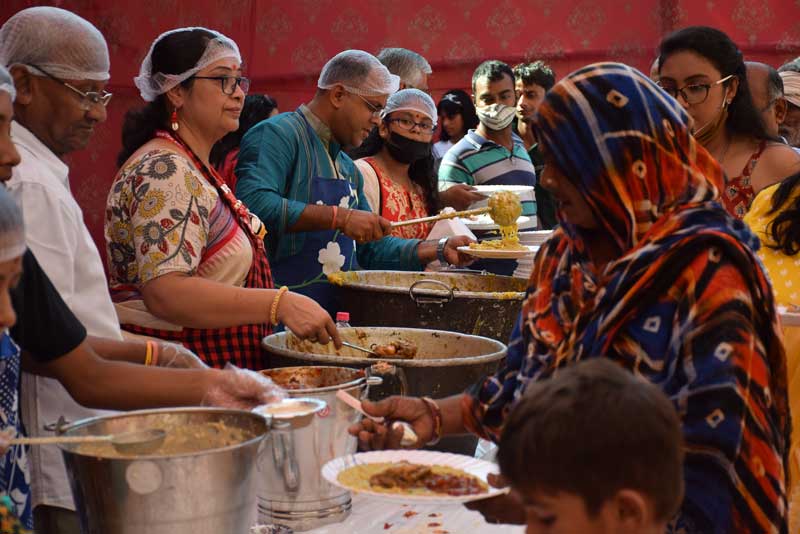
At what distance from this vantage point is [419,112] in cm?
432

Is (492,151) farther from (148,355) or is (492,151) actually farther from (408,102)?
(148,355)

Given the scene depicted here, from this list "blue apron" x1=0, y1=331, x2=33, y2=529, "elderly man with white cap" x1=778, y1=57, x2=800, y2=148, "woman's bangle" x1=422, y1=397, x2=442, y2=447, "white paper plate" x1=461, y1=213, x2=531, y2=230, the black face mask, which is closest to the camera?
"blue apron" x1=0, y1=331, x2=33, y2=529

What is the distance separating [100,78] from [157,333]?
70cm

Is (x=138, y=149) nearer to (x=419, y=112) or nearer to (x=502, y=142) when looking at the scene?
(x=419, y=112)

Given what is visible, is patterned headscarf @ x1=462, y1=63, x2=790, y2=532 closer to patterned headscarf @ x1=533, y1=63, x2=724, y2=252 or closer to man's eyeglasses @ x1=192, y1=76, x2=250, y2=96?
patterned headscarf @ x1=533, y1=63, x2=724, y2=252

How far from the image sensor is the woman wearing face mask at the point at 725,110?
2.97 m

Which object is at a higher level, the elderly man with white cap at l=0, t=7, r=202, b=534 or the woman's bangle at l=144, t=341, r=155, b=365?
the elderly man with white cap at l=0, t=7, r=202, b=534

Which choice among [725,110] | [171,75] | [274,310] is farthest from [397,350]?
[725,110]

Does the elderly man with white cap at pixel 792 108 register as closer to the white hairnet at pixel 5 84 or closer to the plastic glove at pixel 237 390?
the plastic glove at pixel 237 390

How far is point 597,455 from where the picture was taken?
3.61ft

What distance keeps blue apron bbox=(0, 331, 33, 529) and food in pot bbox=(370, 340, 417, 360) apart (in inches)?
43.2

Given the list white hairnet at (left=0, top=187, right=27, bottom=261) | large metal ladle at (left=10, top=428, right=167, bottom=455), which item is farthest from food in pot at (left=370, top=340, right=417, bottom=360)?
white hairnet at (left=0, top=187, right=27, bottom=261)

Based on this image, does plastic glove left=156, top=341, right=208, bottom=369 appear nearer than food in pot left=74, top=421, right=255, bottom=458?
No

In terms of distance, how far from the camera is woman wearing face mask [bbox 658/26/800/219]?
2973 millimetres
